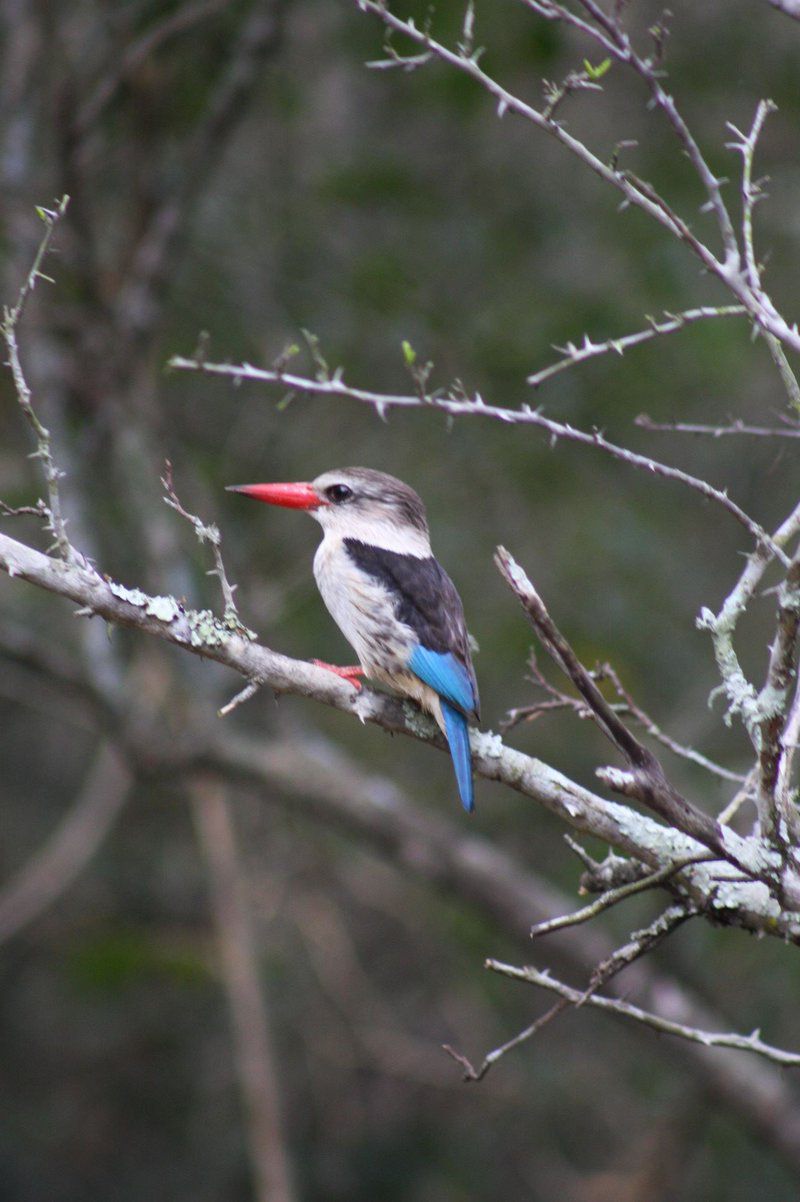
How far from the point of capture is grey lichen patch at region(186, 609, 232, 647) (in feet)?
7.22

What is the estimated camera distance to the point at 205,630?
7.30ft

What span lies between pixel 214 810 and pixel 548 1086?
2.10 metres

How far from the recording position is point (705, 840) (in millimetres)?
1918

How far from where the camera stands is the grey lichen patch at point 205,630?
220 cm

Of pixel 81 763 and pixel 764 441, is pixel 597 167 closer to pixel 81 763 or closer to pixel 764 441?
pixel 764 441

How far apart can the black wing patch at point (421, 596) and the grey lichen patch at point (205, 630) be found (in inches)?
32.9

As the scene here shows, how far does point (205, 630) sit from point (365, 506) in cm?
132

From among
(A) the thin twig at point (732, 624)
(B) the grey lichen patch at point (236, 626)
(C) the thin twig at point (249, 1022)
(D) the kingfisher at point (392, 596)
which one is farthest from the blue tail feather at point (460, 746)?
(C) the thin twig at point (249, 1022)

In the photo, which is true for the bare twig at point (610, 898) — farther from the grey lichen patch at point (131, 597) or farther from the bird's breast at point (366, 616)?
the bird's breast at point (366, 616)

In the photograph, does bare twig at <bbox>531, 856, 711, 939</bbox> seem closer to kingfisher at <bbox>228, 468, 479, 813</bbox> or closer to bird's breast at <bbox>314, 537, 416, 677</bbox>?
kingfisher at <bbox>228, 468, 479, 813</bbox>

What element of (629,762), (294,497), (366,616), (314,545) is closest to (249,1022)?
(314,545)

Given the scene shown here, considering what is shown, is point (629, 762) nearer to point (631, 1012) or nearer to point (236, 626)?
point (631, 1012)

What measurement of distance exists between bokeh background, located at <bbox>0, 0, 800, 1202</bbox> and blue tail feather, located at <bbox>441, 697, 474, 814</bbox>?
7.37 feet

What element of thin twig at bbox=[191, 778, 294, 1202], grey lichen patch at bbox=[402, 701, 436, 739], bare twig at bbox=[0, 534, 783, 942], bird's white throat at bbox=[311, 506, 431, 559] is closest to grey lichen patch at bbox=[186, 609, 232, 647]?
bare twig at bbox=[0, 534, 783, 942]
